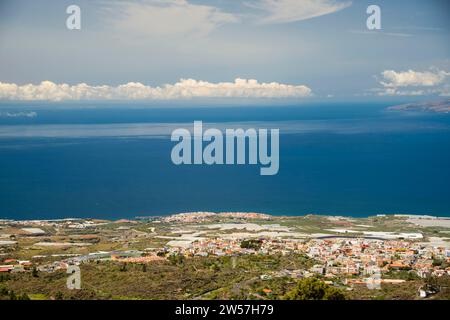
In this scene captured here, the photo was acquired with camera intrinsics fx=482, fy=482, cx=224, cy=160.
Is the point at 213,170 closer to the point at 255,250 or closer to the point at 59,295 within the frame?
the point at 255,250

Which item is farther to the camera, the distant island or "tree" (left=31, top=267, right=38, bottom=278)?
the distant island

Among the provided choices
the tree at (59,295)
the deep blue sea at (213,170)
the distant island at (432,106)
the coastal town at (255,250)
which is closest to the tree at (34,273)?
the coastal town at (255,250)

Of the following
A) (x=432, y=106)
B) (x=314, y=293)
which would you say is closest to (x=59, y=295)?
(x=314, y=293)

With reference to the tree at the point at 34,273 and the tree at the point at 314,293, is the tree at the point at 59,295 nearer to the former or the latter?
the tree at the point at 34,273

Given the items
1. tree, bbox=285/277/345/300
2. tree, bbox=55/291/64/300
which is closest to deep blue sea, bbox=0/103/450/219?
tree, bbox=55/291/64/300

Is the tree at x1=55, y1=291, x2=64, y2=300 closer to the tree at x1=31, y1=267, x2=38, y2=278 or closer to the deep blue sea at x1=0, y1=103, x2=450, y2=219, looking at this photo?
the tree at x1=31, y1=267, x2=38, y2=278
